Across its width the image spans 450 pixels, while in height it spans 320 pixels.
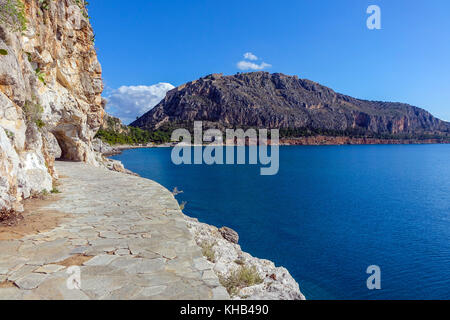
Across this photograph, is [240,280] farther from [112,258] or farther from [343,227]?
[343,227]

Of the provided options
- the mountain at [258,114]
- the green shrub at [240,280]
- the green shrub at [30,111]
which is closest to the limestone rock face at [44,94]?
the green shrub at [30,111]

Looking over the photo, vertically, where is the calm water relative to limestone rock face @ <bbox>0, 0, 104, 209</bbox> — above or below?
below

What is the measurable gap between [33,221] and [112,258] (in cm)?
254

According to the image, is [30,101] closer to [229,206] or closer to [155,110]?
[229,206]

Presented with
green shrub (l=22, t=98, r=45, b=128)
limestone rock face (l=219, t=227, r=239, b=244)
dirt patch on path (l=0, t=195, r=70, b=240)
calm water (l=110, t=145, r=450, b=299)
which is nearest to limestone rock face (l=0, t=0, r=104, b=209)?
green shrub (l=22, t=98, r=45, b=128)

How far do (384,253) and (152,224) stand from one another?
15698mm

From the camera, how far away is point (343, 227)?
20.6 m

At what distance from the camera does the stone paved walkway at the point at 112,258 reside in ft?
10.4

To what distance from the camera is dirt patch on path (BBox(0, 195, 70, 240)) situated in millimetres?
4738

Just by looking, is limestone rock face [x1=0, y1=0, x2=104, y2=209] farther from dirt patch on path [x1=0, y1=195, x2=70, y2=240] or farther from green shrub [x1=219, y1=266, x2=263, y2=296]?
green shrub [x1=219, y1=266, x2=263, y2=296]

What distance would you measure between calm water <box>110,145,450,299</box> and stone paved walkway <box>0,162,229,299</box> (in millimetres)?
9452

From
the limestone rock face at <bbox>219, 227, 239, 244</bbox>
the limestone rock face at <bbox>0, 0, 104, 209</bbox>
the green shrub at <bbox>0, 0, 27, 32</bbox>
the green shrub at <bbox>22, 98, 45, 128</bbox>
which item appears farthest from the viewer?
the limestone rock face at <bbox>219, 227, 239, 244</bbox>

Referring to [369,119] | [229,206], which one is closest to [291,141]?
Result: [369,119]

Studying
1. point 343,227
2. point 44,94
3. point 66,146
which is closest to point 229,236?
point 343,227
